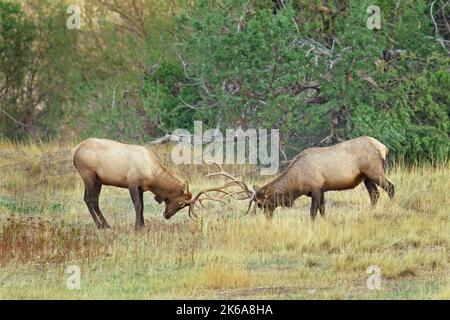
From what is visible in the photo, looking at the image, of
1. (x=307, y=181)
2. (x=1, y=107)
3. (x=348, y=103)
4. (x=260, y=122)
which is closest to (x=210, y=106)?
(x=260, y=122)

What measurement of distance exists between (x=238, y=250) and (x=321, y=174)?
2243 mm

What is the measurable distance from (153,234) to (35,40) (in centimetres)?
1343

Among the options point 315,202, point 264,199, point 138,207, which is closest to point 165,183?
point 138,207

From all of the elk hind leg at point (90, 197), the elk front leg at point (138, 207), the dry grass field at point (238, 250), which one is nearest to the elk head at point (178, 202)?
the dry grass field at point (238, 250)

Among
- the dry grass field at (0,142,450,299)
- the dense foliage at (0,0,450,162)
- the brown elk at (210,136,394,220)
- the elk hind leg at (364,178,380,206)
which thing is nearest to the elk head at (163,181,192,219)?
the dry grass field at (0,142,450,299)

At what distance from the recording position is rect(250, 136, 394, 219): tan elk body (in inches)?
593

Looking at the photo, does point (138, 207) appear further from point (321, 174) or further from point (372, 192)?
point (372, 192)

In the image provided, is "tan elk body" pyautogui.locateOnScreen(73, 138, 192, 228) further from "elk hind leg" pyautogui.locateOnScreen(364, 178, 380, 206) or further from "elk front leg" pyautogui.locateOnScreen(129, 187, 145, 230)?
"elk hind leg" pyautogui.locateOnScreen(364, 178, 380, 206)

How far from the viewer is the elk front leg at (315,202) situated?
49.0 feet

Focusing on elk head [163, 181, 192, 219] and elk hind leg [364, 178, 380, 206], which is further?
elk hind leg [364, 178, 380, 206]

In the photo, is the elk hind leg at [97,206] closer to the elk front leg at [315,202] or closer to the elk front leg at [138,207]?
the elk front leg at [138,207]

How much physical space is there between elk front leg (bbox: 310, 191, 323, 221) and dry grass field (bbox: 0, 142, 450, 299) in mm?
115

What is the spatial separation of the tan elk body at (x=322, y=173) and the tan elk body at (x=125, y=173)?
1142 millimetres

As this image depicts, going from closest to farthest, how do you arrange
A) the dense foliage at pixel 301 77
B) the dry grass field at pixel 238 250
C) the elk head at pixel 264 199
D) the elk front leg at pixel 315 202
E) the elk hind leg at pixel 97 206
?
the dry grass field at pixel 238 250, the elk front leg at pixel 315 202, the elk head at pixel 264 199, the elk hind leg at pixel 97 206, the dense foliage at pixel 301 77
